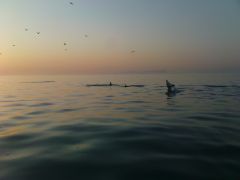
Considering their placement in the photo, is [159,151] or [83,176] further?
[159,151]

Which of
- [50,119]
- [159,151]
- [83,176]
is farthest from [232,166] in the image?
[50,119]

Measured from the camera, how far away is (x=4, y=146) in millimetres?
14305

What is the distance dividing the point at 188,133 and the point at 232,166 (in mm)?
6389

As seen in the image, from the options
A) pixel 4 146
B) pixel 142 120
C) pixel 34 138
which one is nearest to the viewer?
pixel 4 146

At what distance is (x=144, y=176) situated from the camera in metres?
9.84

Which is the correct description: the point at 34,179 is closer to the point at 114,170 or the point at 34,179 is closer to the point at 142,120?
the point at 114,170

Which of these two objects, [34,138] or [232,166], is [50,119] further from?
[232,166]

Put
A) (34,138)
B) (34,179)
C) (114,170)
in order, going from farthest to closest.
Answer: (34,138)
(114,170)
(34,179)

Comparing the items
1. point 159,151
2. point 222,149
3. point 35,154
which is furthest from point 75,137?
point 222,149

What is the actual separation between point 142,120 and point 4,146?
11.8 m

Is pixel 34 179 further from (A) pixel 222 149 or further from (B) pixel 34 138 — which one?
(A) pixel 222 149

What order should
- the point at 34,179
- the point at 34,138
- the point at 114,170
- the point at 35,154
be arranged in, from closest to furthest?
the point at 34,179, the point at 114,170, the point at 35,154, the point at 34,138

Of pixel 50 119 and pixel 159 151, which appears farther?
pixel 50 119

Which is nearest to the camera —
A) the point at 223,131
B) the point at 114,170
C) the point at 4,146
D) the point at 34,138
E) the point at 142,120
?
the point at 114,170
